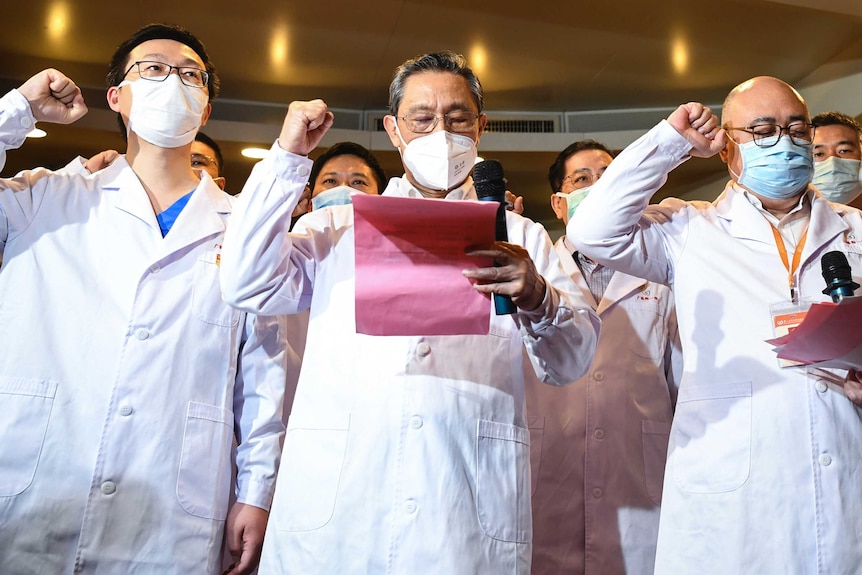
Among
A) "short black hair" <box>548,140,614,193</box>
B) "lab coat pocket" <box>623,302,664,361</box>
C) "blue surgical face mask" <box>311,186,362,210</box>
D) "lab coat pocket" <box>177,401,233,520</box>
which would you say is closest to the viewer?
"lab coat pocket" <box>177,401,233,520</box>

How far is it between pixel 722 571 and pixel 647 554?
641mm

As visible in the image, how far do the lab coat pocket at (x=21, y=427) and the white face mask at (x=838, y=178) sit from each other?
2487 mm

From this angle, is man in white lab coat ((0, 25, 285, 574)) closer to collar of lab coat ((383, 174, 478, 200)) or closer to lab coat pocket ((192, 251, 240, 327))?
lab coat pocket ((192, 251, 240, 327))

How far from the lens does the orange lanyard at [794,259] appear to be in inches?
63.6

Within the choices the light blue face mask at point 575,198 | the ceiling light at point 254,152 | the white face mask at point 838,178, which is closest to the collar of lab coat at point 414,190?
the light blue face mask at point 575,198

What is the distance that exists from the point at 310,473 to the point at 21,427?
61 cm

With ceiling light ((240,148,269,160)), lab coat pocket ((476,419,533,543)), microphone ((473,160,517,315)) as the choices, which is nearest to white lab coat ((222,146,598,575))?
lab coat pocket ((476,419,533,543))

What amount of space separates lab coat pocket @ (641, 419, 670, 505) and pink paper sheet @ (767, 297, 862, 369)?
811mm

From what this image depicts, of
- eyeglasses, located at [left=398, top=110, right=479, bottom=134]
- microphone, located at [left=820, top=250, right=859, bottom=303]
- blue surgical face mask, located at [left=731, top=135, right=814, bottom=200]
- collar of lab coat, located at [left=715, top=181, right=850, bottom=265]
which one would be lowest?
microphone, located at [left=820, top=250, right=859, bottom=303]

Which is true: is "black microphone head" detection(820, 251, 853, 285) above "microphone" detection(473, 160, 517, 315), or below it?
below

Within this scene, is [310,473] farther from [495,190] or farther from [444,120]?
[444,120]

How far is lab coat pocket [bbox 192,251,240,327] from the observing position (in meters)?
1.73

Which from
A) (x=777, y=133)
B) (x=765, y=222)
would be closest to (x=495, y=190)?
(x=765, y=222)

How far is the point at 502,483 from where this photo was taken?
4.63 ft
